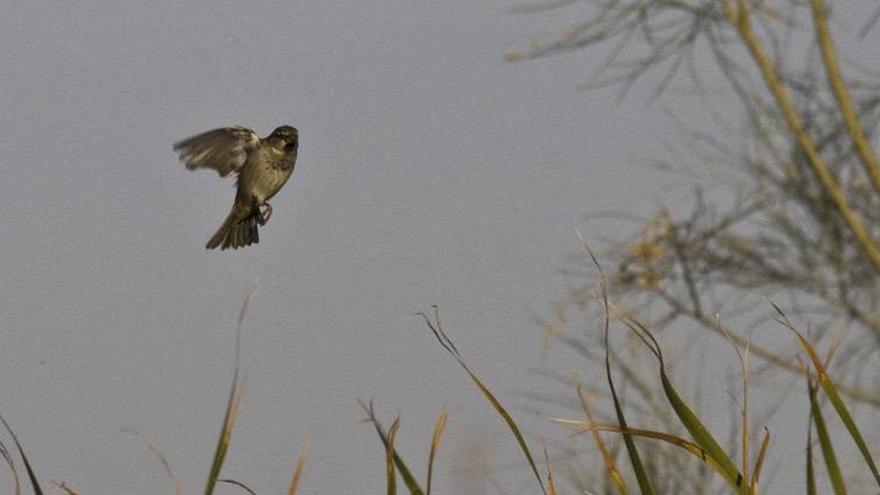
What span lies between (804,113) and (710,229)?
0.81 m

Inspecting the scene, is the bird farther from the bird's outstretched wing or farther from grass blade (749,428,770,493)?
grass blade (749,428,770,493)

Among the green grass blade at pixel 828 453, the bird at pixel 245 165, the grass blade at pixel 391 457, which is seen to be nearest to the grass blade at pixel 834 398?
the green grass blade at pixel 828 453

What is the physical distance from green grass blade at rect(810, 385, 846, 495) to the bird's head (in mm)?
1321

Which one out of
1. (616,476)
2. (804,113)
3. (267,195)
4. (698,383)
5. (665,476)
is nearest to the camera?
(616,476)

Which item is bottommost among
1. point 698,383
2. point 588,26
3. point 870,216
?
point 698,383

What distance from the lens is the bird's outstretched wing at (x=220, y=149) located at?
334 cm

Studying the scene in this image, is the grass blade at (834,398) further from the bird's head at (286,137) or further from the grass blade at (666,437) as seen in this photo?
the bird's head at (286,137)

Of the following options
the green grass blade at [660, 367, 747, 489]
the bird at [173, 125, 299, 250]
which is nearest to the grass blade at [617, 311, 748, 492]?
the green grass blade at [660, 367, 747, 489]

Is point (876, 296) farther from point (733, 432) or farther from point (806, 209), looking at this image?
point (733, 432)

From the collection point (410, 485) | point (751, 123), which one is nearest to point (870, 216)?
point (751, 123)

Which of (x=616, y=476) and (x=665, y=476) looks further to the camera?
(x=665, y=476)

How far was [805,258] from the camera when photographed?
26.4 feet

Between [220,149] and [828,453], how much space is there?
172 centimetres

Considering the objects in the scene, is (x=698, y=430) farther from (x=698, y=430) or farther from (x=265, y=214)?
(x=265, y=214)
